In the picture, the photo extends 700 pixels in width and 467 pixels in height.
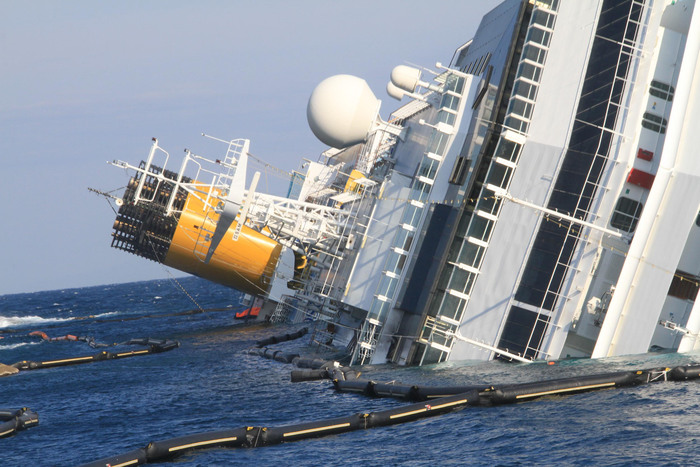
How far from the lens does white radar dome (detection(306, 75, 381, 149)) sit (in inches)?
2002

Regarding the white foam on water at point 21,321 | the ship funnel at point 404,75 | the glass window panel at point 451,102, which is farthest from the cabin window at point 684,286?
the white foam on water at point 21,321

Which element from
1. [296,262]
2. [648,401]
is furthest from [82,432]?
→ [296,262]

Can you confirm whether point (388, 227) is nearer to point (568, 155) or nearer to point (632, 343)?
point (568, 155)

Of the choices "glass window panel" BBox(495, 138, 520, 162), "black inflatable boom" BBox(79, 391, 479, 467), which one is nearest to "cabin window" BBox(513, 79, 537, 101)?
"glass window panel" BBox(495, 138, 520, 162)

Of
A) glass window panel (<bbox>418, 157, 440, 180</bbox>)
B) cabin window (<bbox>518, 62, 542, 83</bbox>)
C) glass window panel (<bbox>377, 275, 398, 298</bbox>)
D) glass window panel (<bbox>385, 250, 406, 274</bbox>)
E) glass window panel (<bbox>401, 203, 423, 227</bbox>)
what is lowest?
glass window panel (<bbox>377, 275, 398, 298</bbox>)

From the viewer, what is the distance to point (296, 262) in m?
61.7

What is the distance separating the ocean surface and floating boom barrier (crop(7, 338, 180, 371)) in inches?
35.0

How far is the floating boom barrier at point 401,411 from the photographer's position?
24.5 meters

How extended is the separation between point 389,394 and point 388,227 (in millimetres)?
12283

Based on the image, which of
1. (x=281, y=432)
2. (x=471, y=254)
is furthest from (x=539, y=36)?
(x=281, y=432)

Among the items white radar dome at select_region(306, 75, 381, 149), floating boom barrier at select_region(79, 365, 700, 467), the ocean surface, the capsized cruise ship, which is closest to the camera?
the ocean surface

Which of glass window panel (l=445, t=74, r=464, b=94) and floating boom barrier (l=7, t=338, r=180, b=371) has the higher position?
glass window panel (l=445, t=74, r=464, b=94)

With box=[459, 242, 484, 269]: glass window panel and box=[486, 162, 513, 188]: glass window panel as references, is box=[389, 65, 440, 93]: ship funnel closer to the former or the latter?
box=[486, 162, 513, 188]: glass window panel

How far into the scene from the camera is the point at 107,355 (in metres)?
50.3
